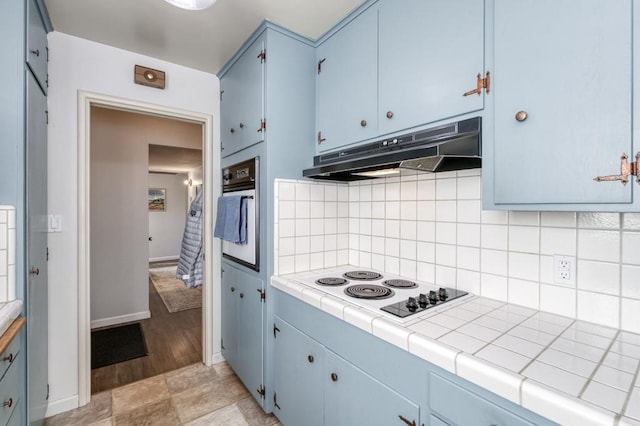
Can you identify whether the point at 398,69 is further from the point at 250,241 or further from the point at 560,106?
the point at 250,241

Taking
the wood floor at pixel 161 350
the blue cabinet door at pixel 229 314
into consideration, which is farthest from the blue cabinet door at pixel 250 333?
the wood floor at pixel 161 350

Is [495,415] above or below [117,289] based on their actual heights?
above

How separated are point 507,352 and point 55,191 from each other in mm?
2569

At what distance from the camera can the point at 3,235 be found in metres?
1.31

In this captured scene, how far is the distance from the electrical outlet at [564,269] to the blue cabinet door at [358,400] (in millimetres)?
778

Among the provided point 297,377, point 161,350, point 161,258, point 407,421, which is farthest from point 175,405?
point 161,258

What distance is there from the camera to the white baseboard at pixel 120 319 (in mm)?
3221

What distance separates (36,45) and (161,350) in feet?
8.05

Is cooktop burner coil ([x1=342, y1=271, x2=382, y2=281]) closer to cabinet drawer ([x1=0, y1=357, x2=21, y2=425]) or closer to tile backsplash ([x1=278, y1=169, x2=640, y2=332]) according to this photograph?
tile backsplash ([x1=278, y1=169, x2=640, y2=332])

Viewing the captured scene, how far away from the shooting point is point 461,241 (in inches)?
58.9

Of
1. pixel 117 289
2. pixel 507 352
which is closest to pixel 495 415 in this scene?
pixel 507 352

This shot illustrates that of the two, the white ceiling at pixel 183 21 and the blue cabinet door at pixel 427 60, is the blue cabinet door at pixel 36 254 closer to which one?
the white ceiling at pixel 183 21

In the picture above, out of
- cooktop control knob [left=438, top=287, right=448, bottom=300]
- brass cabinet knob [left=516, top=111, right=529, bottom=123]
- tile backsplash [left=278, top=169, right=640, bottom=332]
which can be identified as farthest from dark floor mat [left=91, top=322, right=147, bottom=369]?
brass cabinet knob [left=516, top=111, right=529, bottom=123]

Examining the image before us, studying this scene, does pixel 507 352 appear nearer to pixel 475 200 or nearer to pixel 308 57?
pixel 475 200
